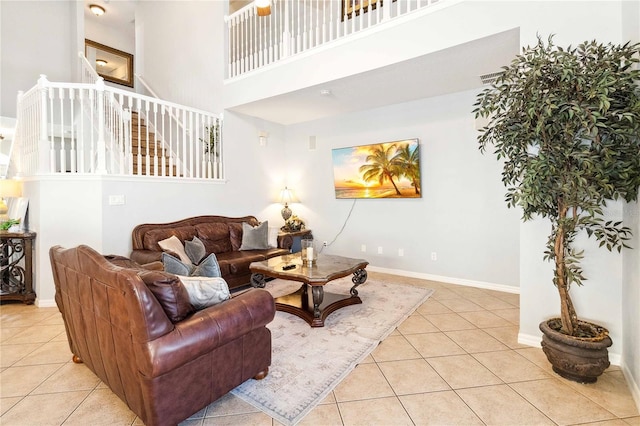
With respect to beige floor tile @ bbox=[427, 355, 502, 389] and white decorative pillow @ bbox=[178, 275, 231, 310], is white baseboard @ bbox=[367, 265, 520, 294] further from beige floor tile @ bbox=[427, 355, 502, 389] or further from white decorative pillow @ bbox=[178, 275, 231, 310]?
white decorative pillow @ bbox=[178, 275, 231, 310]

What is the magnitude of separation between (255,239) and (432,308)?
8.54 ft

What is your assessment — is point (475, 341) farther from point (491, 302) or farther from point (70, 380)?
point (70, 380)

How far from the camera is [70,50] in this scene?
600 centimetres

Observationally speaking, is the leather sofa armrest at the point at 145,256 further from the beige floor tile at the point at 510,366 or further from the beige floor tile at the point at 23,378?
the beige floor tile at the point at 510,366

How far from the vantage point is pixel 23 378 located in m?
2.19

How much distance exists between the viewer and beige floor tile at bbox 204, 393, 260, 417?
1.83 metres

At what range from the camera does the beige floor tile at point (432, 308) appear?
3.36 m

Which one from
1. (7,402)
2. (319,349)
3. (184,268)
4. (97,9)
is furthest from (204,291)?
(97,9)

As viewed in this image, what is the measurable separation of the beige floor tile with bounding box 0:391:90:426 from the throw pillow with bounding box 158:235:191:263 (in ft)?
5.89

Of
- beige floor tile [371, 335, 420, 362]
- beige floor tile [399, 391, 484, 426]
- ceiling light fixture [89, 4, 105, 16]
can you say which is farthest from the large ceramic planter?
ceiling light fixture [89, 4, 105, 16]

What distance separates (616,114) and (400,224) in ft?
10.2

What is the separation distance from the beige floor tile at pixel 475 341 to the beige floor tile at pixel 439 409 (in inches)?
28.5

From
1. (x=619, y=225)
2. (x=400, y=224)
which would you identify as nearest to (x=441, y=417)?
(x=619, y=225)

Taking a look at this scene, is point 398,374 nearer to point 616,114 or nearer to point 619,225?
point 619,225
